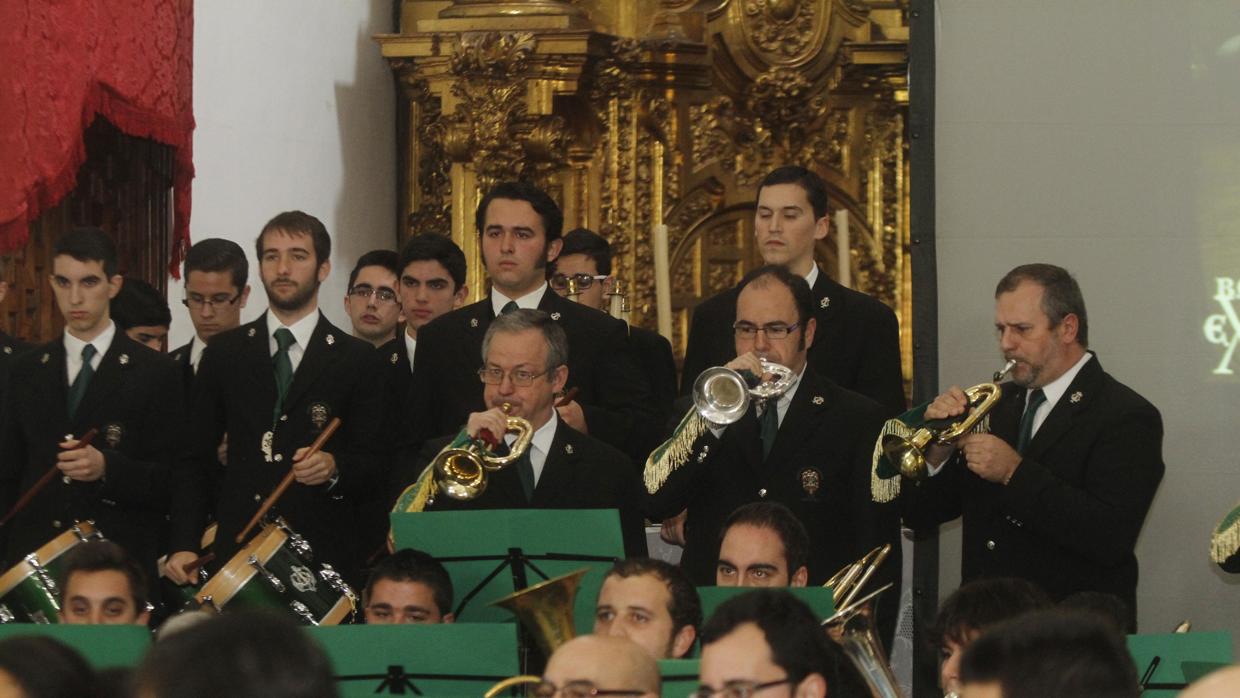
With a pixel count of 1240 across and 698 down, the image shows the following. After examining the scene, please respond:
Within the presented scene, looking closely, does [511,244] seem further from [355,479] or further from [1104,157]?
[1104,157]

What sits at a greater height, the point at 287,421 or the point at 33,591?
the point at 287,421

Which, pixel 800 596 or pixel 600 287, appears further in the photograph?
pixel 600 287

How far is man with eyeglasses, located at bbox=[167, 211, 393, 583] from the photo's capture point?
22.9ft

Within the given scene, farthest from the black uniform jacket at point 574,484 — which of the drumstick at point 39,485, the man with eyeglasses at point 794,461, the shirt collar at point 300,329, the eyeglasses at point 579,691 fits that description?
the eyeglasses at point 579,691

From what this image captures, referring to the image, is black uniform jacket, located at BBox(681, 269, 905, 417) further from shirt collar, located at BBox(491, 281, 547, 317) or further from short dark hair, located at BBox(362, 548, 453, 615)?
short dark hair, located at BBox(362, 548, 453, 615)

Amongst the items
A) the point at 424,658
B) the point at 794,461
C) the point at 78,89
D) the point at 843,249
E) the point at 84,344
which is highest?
the point at 78,89

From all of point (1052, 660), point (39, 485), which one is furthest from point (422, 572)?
point (1052, 660)

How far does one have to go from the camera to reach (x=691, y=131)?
33.6ft

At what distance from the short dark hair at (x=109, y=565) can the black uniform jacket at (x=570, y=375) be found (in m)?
1.25

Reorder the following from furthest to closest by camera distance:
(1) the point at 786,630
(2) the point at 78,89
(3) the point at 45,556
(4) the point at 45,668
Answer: (2) the point at 78,89 → (3) the point at 45,556 → (1) the point at 786,630 → (4) the point at 45,668

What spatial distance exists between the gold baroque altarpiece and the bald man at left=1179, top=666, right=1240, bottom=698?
7.31m

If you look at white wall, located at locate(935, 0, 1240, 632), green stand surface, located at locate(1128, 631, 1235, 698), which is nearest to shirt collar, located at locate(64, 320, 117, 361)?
white wall, located at locate(935, 0, 1240, 632)

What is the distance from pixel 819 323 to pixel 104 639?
9.57 ft

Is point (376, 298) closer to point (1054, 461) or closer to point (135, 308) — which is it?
point (135, 308)
